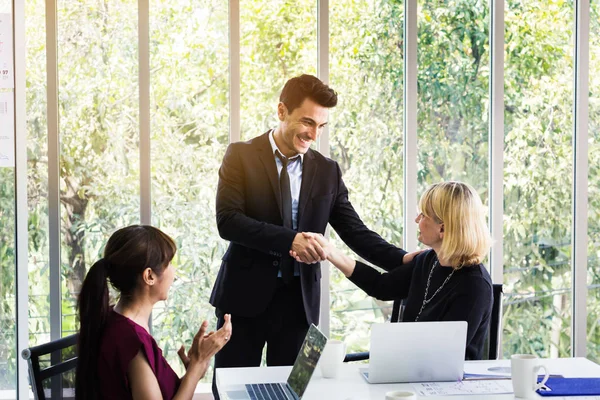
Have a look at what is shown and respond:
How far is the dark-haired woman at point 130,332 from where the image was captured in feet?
6.35

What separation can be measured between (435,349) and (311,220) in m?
1.17

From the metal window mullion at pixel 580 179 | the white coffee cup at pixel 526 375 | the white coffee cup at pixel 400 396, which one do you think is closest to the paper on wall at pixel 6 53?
the white coffee cup at pixel 400 396

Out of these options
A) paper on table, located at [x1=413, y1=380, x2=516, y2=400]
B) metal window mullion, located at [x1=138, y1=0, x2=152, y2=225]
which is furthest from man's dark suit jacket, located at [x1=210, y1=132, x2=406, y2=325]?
paper on table, located at [x1=413, y1=380, x2=516, y2=400]

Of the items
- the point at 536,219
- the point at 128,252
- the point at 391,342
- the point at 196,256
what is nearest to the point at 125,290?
the point at 128,252

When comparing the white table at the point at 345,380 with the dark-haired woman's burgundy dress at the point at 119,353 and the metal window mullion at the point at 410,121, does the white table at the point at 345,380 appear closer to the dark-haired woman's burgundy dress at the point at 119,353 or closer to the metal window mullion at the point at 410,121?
the dark-haired woman's burgundy dress at the point at 119,353

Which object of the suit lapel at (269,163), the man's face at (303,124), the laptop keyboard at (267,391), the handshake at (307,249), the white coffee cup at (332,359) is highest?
the man's face at (303,124)

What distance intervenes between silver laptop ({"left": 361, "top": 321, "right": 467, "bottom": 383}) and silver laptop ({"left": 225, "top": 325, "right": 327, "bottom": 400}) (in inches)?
6.4

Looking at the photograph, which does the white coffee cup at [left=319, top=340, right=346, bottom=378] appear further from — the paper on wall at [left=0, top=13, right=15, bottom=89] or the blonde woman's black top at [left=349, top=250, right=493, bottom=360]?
the paper on wall at [left=0, top=13, right=15, bottom=89]

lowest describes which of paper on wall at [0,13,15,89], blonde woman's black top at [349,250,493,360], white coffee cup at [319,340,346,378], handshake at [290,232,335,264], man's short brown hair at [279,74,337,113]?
white coffee cup at [319,340,346,378]

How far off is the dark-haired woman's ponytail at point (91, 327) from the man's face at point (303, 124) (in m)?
1.24

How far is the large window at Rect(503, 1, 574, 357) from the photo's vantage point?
13.0 feet

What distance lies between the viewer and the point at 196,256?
3.71 metres

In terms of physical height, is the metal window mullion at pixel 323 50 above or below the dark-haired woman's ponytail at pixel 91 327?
above

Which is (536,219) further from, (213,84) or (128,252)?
(128,252)
